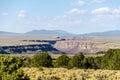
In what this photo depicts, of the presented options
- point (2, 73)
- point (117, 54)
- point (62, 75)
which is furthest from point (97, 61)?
point (2, 73)

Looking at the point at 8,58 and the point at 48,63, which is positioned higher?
the point at 8,58

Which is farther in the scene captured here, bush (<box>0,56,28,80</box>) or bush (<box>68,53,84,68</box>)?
bush (<box>68,53,84,68</box>)

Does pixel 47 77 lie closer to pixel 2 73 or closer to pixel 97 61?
pixel 2 73

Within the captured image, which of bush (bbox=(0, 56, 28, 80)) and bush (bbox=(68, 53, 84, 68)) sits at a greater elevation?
bush (bbox=(0, 56, 28, 80))

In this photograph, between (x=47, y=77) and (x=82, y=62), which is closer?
(x=47, y=77)

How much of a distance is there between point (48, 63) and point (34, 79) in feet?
150

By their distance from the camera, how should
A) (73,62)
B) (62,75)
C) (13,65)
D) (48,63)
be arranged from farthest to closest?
(48,63) → (73,62) → (62,75) → (13,65)

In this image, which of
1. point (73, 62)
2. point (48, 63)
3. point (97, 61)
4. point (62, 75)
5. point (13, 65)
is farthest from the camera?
point (97, 61)

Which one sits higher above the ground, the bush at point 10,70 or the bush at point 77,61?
the bush at point 10,70

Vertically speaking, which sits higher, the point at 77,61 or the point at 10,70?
the point at 10,70

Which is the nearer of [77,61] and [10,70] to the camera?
[10,70]

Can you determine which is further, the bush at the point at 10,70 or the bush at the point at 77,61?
the bush at the point at 77,61

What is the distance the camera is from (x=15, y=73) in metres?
30.7

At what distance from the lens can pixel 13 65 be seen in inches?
1292
